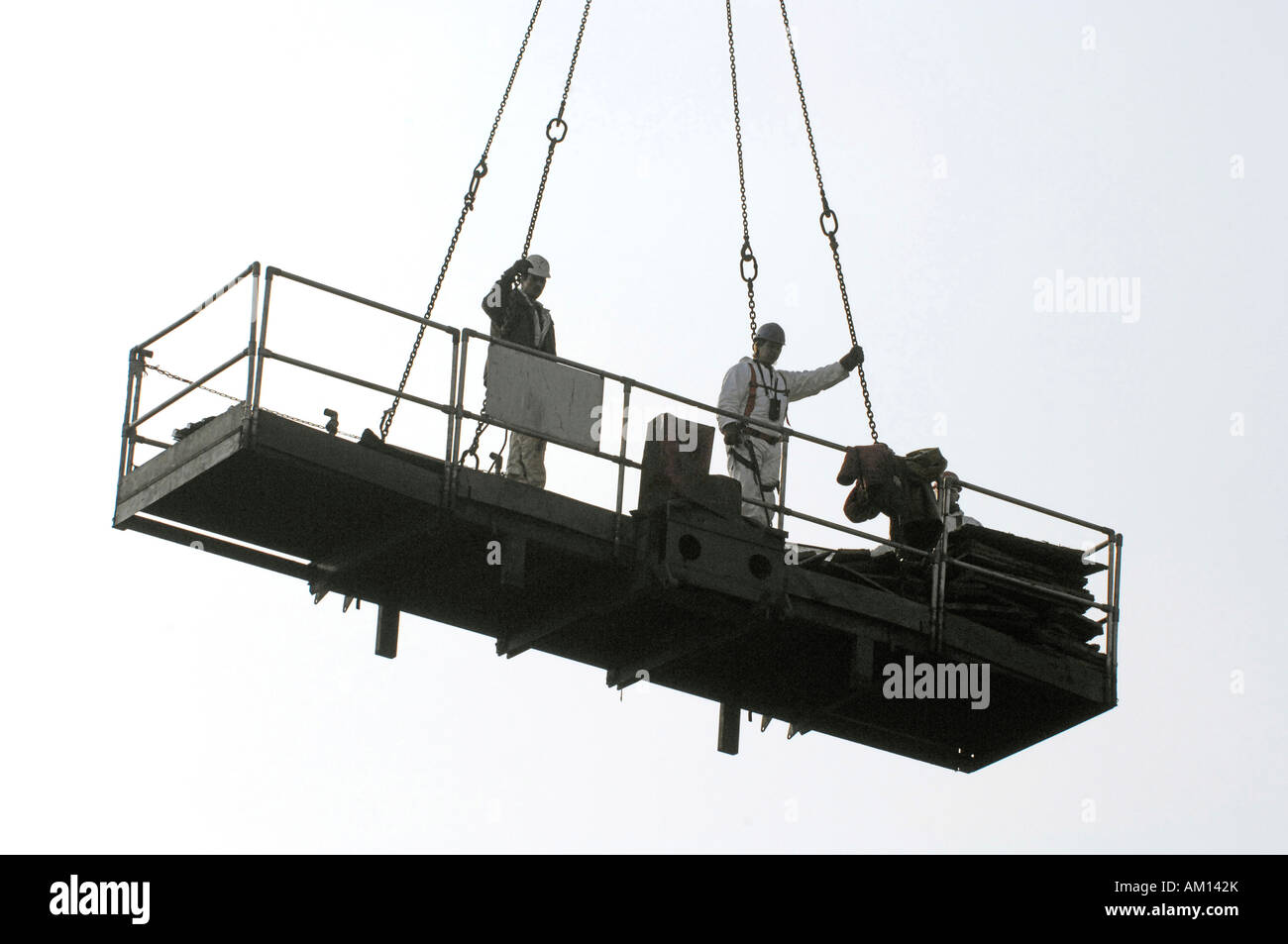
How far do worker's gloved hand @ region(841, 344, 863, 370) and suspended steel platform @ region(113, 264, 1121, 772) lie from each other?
80.6 inches

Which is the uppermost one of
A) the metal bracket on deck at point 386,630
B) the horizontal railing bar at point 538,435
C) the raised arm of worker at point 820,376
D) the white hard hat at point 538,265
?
the white hard hat at point 538,265

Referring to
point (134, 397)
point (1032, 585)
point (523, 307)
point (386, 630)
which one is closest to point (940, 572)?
point (1032, 585)

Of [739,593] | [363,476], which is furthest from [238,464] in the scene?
[739,593]

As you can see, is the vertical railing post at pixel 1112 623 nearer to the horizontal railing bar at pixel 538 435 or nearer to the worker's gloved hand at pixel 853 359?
the worker's gloved hand at pixel 853 359

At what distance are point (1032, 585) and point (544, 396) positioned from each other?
14.7 ft

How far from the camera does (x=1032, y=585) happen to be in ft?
77.4

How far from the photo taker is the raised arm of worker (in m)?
24.8

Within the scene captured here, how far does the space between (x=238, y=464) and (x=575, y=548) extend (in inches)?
106

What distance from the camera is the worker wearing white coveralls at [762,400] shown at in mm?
23552

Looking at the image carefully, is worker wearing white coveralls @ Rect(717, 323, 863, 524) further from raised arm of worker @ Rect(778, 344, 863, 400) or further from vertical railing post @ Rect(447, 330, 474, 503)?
vertical railing post @ Rect(447, 330, 474, 503)

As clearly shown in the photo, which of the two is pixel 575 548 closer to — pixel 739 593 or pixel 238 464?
pixel 739 593

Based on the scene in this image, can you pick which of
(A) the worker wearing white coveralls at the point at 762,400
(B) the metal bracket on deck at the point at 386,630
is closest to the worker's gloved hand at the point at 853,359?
(A) the worker wearing white coveralls at the point at 762,400

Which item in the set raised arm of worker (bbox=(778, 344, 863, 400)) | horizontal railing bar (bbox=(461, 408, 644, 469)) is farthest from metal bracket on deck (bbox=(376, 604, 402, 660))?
raised arm of worker (bbox=(778, 344, 863, 400))

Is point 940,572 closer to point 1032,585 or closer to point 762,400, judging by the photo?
point 1032,585
